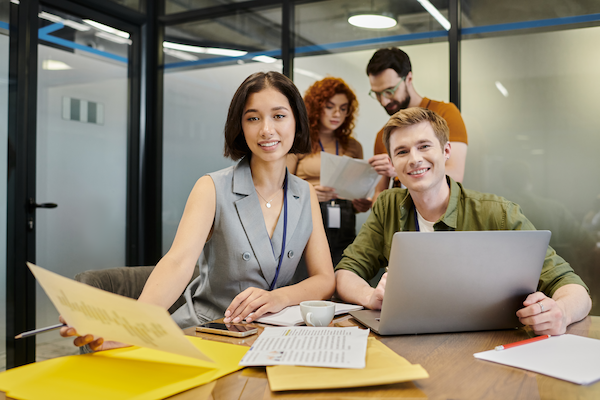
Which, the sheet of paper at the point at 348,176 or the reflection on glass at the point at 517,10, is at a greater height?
the reflection on glass at the point at 517,10

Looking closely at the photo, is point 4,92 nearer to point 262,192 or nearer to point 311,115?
point 311,115

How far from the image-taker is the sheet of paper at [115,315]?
2.38 ft

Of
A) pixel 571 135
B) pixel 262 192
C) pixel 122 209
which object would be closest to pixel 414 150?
pixel 262 192

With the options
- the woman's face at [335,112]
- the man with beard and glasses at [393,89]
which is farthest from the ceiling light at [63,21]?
the man with beard and glasses at [393,89]

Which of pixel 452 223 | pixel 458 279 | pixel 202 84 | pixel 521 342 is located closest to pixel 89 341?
pixel 458 279

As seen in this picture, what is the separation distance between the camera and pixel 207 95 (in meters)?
4.05

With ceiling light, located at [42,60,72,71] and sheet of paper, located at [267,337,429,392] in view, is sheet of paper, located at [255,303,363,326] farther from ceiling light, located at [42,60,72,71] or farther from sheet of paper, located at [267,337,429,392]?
ceiling light, located at [42,60,72,71]

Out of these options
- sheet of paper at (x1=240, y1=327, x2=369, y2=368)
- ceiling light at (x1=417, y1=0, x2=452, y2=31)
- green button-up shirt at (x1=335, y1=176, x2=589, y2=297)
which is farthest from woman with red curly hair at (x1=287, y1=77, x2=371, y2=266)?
sheet of paper at (x1=240, y1=327, x2=369, y2=368)

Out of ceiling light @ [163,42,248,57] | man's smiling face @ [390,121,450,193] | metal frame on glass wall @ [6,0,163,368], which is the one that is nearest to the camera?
man's smiling face @ [390,121,450,193]

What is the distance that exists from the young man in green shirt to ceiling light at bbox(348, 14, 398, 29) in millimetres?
1877

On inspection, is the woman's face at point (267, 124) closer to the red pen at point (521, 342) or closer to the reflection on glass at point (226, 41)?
the red pen at point (521, 342)

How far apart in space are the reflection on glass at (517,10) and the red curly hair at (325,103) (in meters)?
0.89

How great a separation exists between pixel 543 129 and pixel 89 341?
2897 millimetres

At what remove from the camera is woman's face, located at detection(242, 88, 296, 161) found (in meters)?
1.67
